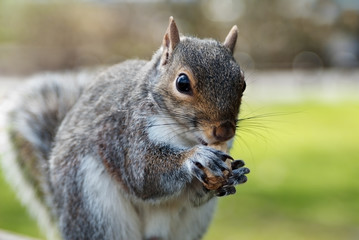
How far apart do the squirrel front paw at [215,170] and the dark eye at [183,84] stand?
19 centimetres

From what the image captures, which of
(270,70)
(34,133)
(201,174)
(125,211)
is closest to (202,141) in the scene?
(201,174)

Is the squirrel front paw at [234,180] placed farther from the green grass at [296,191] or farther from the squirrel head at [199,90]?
the green grass at [296,191]

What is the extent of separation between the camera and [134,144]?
7.08 feet

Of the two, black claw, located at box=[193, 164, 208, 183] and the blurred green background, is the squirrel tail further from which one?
the blurred green background

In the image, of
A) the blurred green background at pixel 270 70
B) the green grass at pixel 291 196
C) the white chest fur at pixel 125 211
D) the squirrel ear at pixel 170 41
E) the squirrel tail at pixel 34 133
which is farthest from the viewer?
the blurred green background at pixel 270 70

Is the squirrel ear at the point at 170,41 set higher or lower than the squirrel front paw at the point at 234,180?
higher

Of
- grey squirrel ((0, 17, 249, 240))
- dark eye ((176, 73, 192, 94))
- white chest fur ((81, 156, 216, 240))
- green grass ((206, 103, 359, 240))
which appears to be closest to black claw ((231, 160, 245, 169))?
grey squirrel ((0, 17, 249, 240))

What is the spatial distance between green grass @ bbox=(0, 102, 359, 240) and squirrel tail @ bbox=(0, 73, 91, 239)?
3.49 ft

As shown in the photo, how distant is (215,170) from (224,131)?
121mm

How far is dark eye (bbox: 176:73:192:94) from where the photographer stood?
1.88m

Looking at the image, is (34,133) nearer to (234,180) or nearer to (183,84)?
(183,84)

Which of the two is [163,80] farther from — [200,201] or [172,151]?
[200,201]

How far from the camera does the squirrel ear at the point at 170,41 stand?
2018 mm

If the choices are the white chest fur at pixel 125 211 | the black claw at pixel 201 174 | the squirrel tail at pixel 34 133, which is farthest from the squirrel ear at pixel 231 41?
the squirrel tail at pixel 34 133
